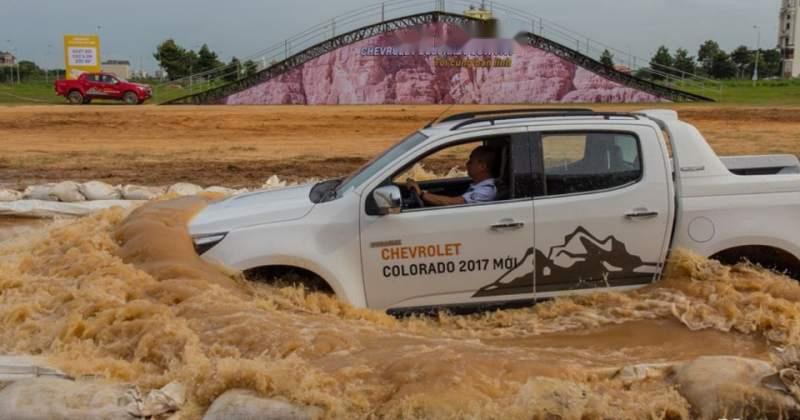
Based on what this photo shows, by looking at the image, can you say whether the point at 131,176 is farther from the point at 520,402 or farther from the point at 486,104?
the point at 486,104

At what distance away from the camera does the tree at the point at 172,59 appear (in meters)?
62.9

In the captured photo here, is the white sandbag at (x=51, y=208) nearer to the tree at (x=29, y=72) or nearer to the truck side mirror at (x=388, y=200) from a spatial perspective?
the truck side mirror at (x=388, y=200)

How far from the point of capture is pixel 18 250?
8273 mm

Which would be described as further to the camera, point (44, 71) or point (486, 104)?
point (44, 71)

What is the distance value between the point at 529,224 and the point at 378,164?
4.28 feet

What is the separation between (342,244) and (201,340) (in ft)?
4.22

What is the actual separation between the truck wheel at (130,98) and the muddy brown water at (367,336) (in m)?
33.5

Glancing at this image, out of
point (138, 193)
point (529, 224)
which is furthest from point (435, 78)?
point (529, 224)

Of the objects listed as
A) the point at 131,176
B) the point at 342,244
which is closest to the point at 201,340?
the point at 342,244

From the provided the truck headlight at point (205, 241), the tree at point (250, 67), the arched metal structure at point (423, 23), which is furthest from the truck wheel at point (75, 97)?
the truck headlight at point (205, 241)

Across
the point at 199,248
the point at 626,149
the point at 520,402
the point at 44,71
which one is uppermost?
the point at 44,71

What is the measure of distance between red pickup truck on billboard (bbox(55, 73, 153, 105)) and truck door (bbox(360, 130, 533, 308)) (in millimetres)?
35279

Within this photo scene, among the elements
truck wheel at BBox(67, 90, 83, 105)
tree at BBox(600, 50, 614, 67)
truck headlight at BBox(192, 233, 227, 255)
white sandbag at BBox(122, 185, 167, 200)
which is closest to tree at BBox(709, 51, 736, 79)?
tree at BBox(600, 50, 614, 67)

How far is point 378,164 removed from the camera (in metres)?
6.52
